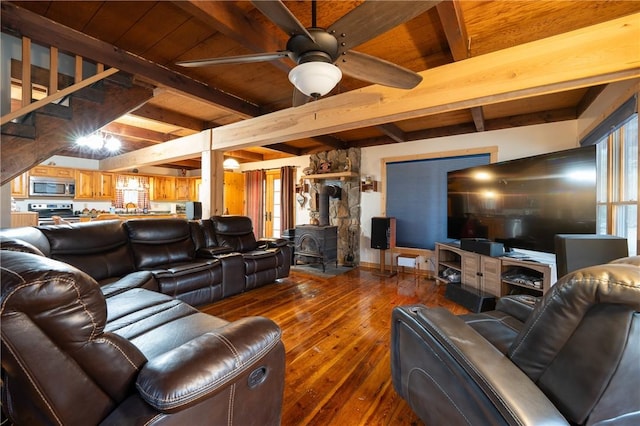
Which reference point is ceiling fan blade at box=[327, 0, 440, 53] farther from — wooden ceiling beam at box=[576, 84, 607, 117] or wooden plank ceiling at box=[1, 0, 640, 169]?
wooden ceiling beam at box=[576, 84, 607, 117]

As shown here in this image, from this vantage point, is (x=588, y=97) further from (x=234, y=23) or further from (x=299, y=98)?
(x=234, y=23)

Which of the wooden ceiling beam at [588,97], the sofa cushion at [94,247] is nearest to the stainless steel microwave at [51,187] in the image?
the sofa cushion at [94,247]

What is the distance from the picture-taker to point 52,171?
5613 millimetres

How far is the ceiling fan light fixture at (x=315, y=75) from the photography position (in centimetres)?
145

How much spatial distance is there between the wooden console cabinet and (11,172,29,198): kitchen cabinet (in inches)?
313

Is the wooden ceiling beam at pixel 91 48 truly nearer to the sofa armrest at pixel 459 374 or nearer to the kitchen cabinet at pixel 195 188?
the sofa armrest at pixel 459 374

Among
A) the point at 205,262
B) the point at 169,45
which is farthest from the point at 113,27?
the point at 205,262

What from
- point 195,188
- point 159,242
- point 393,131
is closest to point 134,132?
point 159,242

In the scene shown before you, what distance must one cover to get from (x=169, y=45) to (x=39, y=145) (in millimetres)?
1424

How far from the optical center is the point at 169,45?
2316 mm

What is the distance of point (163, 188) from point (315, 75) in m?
7.56

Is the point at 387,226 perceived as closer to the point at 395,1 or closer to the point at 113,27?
the point at 395,1

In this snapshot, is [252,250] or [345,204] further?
[345,204]

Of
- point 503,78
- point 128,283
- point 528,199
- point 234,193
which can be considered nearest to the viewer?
point 503,78
